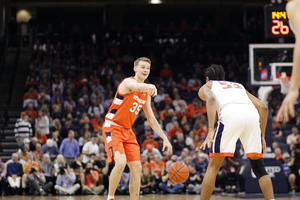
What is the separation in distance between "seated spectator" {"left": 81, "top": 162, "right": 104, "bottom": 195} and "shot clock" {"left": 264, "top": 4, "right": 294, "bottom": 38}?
17.7 ft

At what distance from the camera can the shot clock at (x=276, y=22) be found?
38.8 ft

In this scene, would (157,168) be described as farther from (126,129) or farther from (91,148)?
(126,129)

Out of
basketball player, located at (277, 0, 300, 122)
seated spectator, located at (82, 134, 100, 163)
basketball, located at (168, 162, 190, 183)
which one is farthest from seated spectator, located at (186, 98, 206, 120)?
basketball player, located at (277, 0, 300, 122)

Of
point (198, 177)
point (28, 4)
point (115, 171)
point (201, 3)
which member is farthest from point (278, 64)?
point (28, 4)

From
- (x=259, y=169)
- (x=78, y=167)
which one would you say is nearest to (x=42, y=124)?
(x=78, y=167)

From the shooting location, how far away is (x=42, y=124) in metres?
15.9

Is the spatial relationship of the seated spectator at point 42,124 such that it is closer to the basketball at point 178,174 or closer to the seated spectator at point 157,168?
the seated spectator at point 157,168

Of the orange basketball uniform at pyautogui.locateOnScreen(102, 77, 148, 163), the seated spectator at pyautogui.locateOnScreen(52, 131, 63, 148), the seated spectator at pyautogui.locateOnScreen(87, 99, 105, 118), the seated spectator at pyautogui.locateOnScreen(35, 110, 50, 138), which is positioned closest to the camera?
the orange basketball uniform at pyautogui.locateOnScreen(102, 77, 148, 163)

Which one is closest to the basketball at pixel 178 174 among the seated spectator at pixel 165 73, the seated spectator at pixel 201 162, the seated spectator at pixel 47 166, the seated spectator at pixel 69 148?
the seated spectator at pixel 201 162

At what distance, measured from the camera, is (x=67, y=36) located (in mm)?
22172

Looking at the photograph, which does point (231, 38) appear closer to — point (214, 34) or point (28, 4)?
point (214, 34)

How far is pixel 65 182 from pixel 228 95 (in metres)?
7.60

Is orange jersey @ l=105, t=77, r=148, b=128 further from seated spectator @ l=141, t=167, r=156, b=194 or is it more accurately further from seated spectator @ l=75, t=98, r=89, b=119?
seated spectator @ l=75, t=98, r=89, b=119

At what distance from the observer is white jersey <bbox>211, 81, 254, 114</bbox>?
21.7 feet
